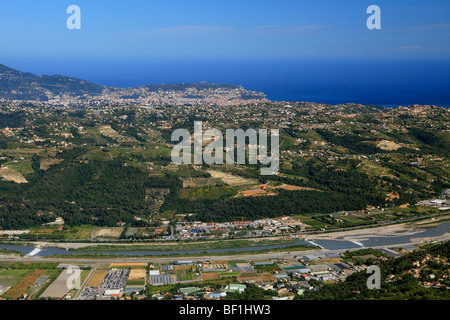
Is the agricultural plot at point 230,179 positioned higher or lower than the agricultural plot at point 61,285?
higher

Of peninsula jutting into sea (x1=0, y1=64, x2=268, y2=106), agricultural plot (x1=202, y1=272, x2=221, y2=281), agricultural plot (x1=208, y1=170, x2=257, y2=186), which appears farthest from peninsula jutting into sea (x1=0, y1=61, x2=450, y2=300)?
peninsula jutting into sea (x1=0, y1=64, x2=268, y2=106)

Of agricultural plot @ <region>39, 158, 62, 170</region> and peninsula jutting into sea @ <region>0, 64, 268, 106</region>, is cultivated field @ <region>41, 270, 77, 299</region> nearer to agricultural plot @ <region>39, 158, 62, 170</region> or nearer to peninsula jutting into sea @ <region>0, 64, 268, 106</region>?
agricultural plot @ <region>39, 158, 62, 170</region>

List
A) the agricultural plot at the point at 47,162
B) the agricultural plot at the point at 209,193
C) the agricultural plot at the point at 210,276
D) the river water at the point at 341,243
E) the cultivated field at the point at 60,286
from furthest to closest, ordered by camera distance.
→ the agricultural plot at the point at 47,162 < the agricultural plot at the point at 209,193 < the river water at the point at 341,243 < the agricultural plot at the point at 210,276 < the cultivated field at the point at 60,286

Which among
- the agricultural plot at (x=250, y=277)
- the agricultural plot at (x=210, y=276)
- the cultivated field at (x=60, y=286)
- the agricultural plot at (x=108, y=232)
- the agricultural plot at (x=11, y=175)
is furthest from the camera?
the agricultural plot at (x=11, y=175)

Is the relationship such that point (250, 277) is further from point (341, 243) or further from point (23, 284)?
point (23, 284)

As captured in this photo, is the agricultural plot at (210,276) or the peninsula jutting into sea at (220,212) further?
the agricultural plot at (210,276)

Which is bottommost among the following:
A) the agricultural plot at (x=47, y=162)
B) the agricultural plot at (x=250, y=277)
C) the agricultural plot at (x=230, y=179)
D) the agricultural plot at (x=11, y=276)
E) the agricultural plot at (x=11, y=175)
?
the agricultural plot at (x=250, y=277)

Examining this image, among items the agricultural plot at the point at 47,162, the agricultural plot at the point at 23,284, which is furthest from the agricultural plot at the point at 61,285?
the agricultural plot at the point at 47,162

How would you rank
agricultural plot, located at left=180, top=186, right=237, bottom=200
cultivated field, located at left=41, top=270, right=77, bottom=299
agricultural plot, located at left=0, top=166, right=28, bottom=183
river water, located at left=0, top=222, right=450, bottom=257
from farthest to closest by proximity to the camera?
1. agricultural plot, located at left=0, top=166, right=28, bottom=183
2. agricultural plot, located at left=180, top=186, right=237, bottom=200
3. river water, located at left=0, top=222, right=450, bottom=257
4. cultivated field, located at left=41, top=270, right=77, bottom=299

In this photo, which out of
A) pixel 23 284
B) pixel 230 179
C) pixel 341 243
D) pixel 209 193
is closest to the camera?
pixel 23 284

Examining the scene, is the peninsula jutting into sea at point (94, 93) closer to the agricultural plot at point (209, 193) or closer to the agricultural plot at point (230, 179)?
the agricultural plot at point (230, 179)

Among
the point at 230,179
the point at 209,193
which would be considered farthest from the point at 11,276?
the point at 230,179
